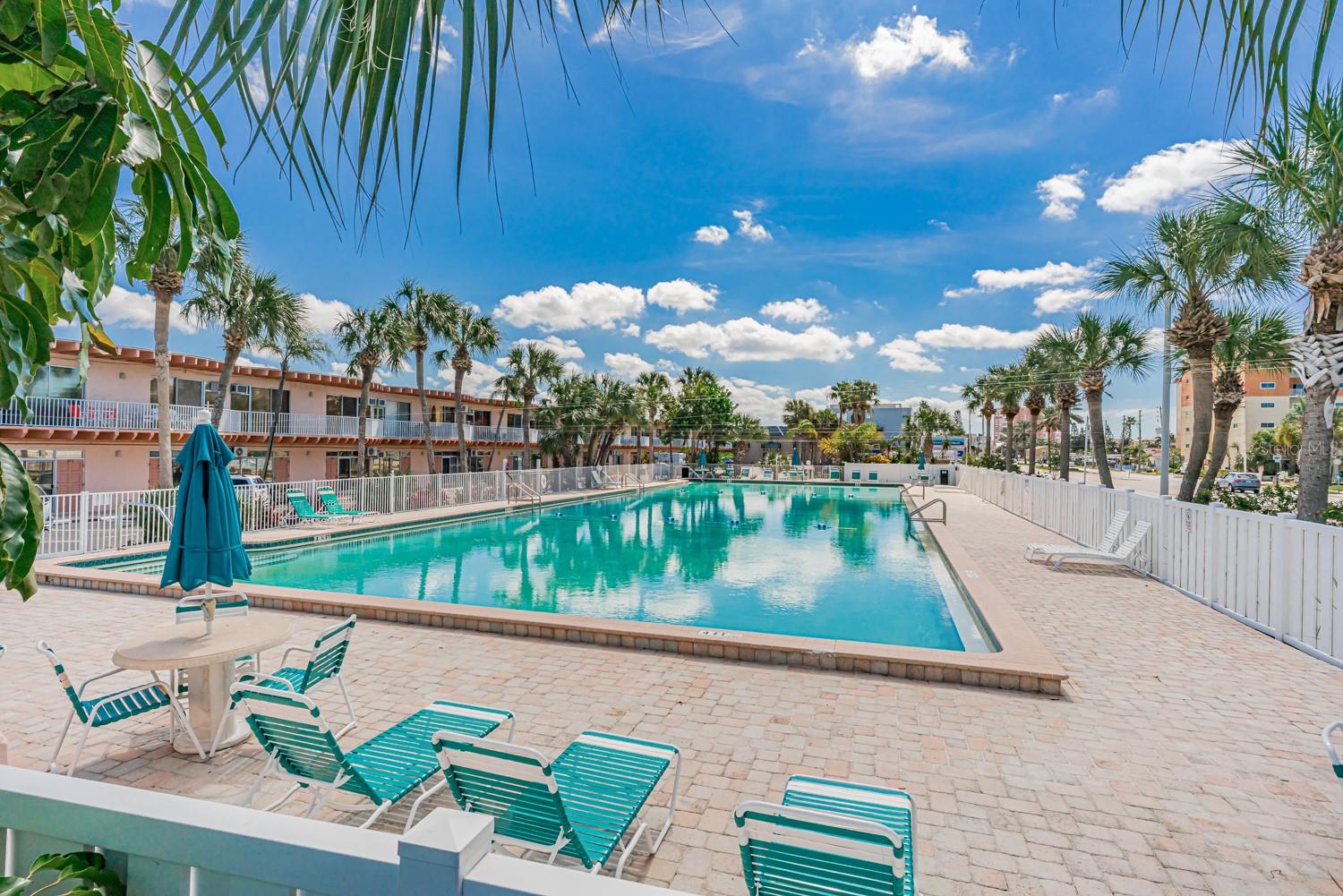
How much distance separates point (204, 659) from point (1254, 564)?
989cm

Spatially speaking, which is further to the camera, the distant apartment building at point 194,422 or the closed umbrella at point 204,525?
the distant apartment building at point 194,422

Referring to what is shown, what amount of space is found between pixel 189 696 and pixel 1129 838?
18.6ft

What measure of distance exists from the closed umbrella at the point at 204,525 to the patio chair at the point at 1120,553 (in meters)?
11.4

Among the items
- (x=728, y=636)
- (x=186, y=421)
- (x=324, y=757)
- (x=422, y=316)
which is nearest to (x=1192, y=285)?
(x=728, y=636)

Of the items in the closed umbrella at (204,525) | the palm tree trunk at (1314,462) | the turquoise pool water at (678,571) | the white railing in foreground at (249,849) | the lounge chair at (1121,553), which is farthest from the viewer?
the lounge chair at (1121,553)

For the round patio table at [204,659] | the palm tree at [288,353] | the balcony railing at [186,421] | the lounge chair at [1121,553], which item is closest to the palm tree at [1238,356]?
the lounge chair at [1121,553]

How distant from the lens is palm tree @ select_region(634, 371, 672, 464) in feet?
147

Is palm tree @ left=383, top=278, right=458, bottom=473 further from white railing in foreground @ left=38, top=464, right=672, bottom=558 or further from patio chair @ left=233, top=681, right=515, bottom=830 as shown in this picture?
patio chair @ left=233, top=681, right=515, bottom=830

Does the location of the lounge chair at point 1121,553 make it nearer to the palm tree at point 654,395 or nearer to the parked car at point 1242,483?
the parked car at point 1242,483

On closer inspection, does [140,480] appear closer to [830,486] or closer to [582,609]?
[582,609]

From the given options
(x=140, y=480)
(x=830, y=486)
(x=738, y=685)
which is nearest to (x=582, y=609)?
(x=738, y=685)

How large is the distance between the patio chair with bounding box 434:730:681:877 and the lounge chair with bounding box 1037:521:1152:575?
32.4 feet

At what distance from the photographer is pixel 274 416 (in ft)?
74.8

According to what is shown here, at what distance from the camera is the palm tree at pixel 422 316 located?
26969mm
